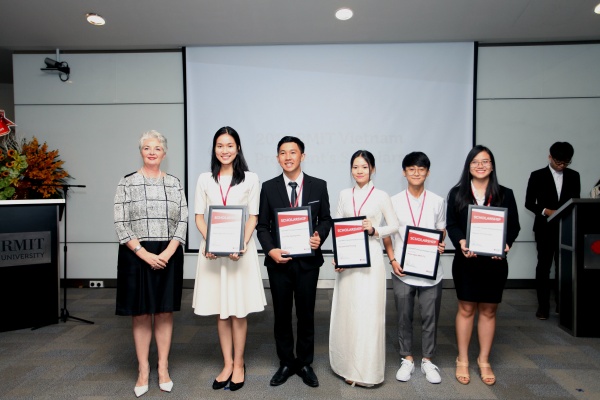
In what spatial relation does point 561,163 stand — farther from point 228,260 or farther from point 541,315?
point 228,260

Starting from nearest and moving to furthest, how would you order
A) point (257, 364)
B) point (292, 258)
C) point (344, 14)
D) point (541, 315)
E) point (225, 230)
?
point (225, 230)
point (292, 258)
point (257, 364)
point (541, 315)
point (344, 14)

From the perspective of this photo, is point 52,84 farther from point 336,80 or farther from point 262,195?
point 262,195

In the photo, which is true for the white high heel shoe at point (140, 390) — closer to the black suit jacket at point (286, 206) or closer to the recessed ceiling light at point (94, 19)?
the black suit jacket at point (286, 206)

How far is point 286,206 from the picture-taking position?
236cm

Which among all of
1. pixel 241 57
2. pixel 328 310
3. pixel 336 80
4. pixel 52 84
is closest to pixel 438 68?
pixel 336 80

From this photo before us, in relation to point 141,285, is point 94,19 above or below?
above

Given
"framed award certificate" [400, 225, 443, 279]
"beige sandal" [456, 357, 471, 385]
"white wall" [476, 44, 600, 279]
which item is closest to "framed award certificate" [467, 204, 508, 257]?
"framed award certificate" [400, 225, 443, 279]

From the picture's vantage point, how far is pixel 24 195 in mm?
4211

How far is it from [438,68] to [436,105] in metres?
0.47

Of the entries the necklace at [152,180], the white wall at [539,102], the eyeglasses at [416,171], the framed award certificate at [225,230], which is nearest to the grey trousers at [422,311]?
the eyeglasses at [416,171]

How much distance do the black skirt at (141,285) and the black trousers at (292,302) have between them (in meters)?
0.69

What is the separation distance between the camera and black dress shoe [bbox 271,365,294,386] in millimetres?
2424

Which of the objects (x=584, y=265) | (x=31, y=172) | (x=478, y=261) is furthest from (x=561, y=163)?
(x=31, y=172)

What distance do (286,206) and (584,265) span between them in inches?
103
